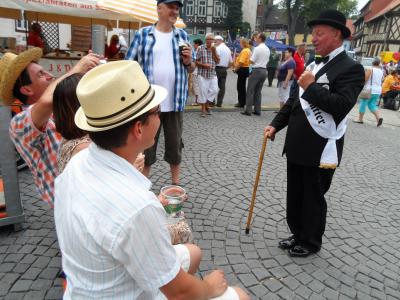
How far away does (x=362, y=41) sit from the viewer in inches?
2026

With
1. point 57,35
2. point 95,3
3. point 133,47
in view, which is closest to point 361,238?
point 133,47

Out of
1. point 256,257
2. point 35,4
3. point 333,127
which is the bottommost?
point 256,257

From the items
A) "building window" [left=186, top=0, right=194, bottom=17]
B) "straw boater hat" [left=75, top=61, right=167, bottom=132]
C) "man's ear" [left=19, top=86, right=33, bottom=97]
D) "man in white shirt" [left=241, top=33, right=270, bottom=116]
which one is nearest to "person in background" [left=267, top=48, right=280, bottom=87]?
"man in white shirt" [left=241, top=33, right=270, bottom=116]

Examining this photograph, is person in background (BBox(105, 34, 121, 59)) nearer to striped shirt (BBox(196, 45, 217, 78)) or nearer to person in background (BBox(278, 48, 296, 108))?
striped shirt (BBox(196, 45, 217, 78))

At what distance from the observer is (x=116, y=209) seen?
1.10 m

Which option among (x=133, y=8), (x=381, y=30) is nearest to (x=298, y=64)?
(x=133, y=8)

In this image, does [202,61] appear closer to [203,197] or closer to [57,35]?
[203,197]

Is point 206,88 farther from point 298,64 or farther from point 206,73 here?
point 298,64

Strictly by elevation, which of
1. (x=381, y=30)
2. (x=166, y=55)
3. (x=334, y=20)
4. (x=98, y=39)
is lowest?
(x=166, y=55)

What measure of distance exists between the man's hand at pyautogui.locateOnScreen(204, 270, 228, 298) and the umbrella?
5.64m

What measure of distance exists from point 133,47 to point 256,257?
2.48 meters

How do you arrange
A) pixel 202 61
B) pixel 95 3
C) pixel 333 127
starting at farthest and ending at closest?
pixel 202 61, pixel 95 3, pixel 333 127

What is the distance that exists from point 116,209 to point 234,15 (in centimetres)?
5500

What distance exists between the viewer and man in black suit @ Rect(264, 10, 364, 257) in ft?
8.18
